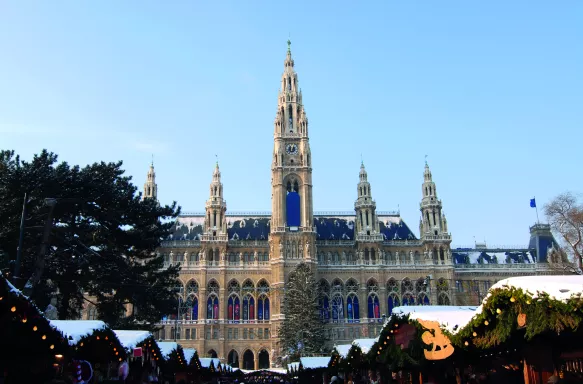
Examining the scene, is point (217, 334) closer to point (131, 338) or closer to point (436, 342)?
point (131, 338)

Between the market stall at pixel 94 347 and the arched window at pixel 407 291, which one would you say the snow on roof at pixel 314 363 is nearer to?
the market stall at pixel 94 347

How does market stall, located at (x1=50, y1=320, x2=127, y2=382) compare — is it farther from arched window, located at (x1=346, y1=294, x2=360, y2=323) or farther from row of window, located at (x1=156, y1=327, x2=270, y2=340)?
arched window, located at (x1=346, y1=294, x2=360, y2=323)

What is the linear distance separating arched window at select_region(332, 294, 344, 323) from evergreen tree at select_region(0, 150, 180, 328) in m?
41.8

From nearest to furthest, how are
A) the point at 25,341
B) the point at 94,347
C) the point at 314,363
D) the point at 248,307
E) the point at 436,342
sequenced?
the point at 25,341 → the point at 436,342 → the point at 94,347 → the point at 314,363 → the point at 248,307

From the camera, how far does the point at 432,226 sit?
84125 mm

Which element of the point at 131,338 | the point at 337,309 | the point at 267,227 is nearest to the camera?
the point at 131,338

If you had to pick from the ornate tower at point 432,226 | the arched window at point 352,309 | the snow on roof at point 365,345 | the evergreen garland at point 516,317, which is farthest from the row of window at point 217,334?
the evergreen garland at point 516,317

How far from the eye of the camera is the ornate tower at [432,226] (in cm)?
8269

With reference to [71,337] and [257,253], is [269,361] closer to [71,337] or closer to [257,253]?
[257,253]

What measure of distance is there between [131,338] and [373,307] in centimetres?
6161

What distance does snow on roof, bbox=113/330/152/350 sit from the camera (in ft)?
67.3

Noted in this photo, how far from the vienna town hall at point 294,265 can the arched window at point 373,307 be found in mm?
141

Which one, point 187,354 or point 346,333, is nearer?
point 187,354

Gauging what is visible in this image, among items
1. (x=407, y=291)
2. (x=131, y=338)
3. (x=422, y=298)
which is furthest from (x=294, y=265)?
(x=131, y=338)
